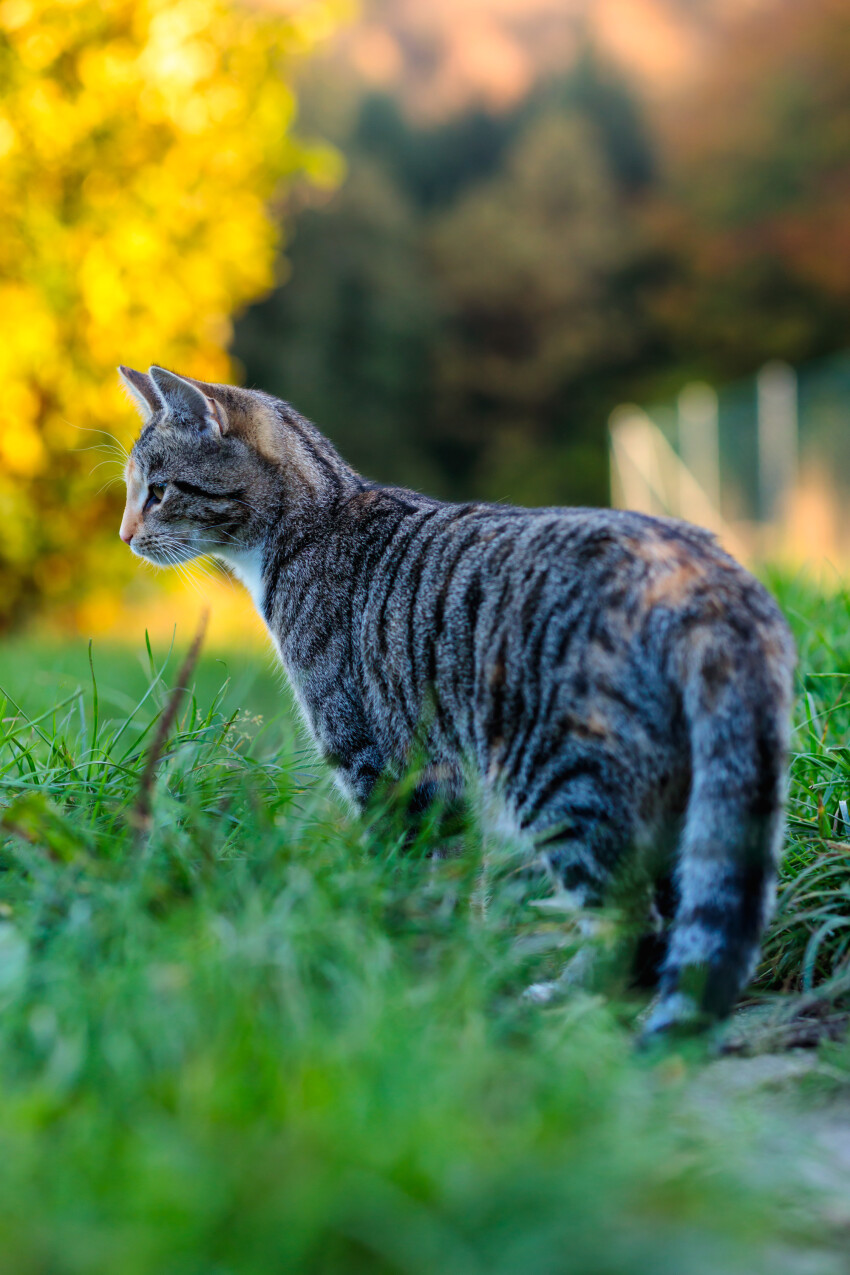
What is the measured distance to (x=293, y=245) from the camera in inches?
739

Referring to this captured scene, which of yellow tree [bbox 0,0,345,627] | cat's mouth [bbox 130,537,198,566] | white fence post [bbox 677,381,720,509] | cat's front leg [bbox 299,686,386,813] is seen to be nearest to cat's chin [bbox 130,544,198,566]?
cat's mouth [bbox 130,537,198,566]

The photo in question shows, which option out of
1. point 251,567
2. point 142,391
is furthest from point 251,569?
point 142,391

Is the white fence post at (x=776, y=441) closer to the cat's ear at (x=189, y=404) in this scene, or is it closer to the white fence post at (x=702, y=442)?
the white fence post at (x=702, y=442)

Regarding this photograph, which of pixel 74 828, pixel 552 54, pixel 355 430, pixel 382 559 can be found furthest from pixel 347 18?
pixel 552 54

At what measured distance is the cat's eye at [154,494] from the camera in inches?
122

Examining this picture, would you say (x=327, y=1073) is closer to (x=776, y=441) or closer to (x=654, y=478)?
(x=776, y=441)

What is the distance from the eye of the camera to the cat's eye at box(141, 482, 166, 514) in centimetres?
311

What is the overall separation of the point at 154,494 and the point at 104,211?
4.76m

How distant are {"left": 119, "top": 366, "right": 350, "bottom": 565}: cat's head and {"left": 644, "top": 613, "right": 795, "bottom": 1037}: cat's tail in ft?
4.46

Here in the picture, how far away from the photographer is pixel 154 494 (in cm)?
313

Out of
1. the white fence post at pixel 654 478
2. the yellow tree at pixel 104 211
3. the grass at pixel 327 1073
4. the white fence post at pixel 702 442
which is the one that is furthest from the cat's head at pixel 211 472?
the white fence post at pixel 702 442

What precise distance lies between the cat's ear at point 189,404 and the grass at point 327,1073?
1.04 metres

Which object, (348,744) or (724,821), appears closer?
(724,821)

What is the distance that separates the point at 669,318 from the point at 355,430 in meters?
4.89
